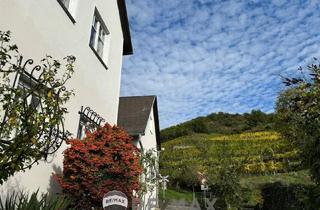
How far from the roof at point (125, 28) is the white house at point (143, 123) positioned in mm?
4708

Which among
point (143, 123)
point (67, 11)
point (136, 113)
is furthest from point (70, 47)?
point (136, 113)

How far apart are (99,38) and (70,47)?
3.36 metres

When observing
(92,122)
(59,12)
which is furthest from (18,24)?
(92,122)

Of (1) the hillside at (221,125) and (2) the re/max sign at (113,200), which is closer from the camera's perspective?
(2) the re/max sign at (113,200)

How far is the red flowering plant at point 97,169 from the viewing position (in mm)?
7430

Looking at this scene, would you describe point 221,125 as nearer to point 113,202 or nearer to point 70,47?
point 70,47

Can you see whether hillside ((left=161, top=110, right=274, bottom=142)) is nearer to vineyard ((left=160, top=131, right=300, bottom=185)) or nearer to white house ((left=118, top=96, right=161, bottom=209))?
vineyard ((left=160, top=131, right=300, bottom=185))

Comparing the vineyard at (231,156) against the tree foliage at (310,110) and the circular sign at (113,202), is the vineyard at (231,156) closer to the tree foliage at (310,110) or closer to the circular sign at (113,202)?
the tree foliage at (310,110)

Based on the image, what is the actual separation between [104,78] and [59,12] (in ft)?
13.9

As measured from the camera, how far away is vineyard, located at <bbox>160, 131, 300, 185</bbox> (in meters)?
30.8

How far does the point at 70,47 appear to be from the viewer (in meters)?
9.10

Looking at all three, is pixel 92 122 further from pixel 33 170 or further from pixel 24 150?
pixel 24 150

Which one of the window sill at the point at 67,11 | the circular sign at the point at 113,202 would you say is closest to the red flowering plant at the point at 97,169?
the circular sign at the point at 113,202

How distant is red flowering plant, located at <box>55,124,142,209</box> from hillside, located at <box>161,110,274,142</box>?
46.6m
